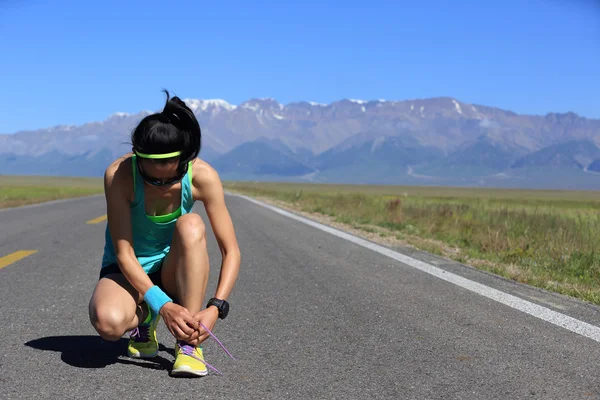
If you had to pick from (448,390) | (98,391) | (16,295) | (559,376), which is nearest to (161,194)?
(98,391)

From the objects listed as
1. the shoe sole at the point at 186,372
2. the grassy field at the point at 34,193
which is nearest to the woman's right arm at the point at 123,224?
the shoe sole at the point at 186,372

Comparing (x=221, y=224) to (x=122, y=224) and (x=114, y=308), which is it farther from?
(x=114, y=308)

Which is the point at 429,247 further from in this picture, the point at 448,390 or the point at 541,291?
the point at 448,390

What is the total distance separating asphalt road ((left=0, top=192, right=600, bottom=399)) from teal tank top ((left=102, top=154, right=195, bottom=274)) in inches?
21.2

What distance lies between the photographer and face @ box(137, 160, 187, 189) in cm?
338

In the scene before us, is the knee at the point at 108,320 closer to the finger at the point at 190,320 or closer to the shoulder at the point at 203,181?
the finger at the point at 190,320

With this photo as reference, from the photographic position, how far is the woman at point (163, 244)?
11.1 feet

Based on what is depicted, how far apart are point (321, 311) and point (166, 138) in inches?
89.2

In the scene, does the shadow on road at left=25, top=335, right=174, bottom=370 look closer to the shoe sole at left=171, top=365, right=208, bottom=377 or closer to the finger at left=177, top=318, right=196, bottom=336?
the shoe sole at left=171, top=365, right=208, bottom=377

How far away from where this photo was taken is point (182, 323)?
338 centimetres

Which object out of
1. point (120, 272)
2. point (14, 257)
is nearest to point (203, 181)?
point (120, 272)

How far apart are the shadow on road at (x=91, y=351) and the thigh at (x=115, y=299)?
0.26 meters

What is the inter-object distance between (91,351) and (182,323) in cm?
87

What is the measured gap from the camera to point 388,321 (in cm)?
480
